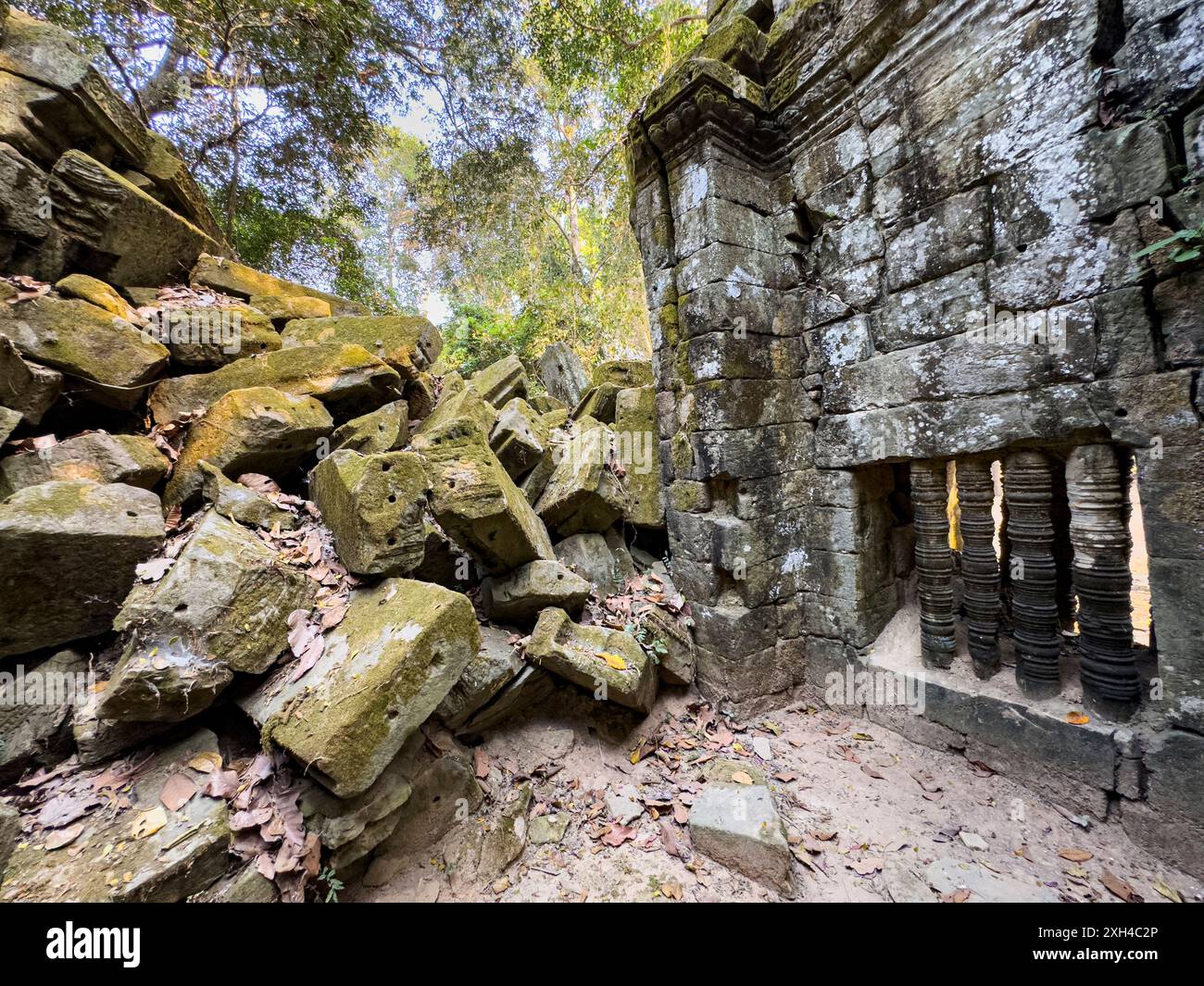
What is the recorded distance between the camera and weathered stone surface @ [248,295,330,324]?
14.7 feet

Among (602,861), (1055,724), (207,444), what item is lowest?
(602,861)

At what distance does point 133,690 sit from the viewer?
6.01 feet

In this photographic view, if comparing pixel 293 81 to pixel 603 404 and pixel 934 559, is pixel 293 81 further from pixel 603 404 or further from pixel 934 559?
pixel 934 559

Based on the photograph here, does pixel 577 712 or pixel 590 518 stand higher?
pixel 590 518

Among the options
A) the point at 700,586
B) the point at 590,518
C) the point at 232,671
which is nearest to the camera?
the point at 232,671

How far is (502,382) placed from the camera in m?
4.91

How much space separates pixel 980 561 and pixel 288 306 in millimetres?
6385

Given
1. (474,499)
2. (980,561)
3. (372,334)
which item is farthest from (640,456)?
(372,334)


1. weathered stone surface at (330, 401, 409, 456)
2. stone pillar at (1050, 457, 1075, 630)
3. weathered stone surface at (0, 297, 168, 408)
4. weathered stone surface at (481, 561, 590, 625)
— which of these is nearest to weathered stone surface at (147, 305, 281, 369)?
weathered stone surface at (0, 297, 168, 408)

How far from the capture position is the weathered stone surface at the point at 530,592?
296 centimetres

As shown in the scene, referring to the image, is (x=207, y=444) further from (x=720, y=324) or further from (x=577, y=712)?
(x=720, y=324)

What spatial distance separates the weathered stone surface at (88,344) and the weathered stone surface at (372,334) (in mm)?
1158

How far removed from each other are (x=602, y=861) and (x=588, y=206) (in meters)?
13.8

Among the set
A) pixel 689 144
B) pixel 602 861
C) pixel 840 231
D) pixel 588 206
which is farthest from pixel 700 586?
pixel 588 206
